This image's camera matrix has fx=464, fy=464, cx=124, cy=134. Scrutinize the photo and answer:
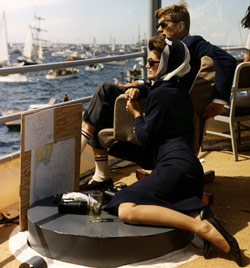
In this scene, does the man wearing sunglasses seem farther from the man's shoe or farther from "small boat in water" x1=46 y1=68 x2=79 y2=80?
"small boat in water" x1=46 y1=68 x2=79 y2=80

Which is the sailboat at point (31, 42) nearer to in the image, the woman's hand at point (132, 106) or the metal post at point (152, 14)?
the metal post at point (152, 14)

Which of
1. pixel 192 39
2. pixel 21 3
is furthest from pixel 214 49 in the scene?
pixel 21 3

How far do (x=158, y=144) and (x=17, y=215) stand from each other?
113cm

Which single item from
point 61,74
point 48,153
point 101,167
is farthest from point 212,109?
point 61,74

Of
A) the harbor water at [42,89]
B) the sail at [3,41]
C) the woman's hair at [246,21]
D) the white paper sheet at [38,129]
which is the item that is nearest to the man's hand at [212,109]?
the white paper sheet at [38,129]

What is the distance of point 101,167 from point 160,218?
112cm

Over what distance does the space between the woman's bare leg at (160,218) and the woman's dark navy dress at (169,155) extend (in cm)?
5


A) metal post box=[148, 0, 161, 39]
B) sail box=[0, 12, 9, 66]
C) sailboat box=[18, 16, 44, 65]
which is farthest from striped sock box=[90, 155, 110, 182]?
sailboat box=[18, 16, 44, 65]

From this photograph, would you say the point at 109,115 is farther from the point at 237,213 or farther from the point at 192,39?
the point at 237,213

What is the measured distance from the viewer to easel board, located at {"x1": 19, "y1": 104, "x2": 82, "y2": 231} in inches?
115

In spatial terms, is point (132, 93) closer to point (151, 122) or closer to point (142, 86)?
point (142, 86)

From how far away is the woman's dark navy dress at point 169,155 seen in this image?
8.74 feet

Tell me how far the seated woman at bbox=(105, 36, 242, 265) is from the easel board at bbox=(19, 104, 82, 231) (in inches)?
21.1

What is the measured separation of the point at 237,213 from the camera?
127 inches
